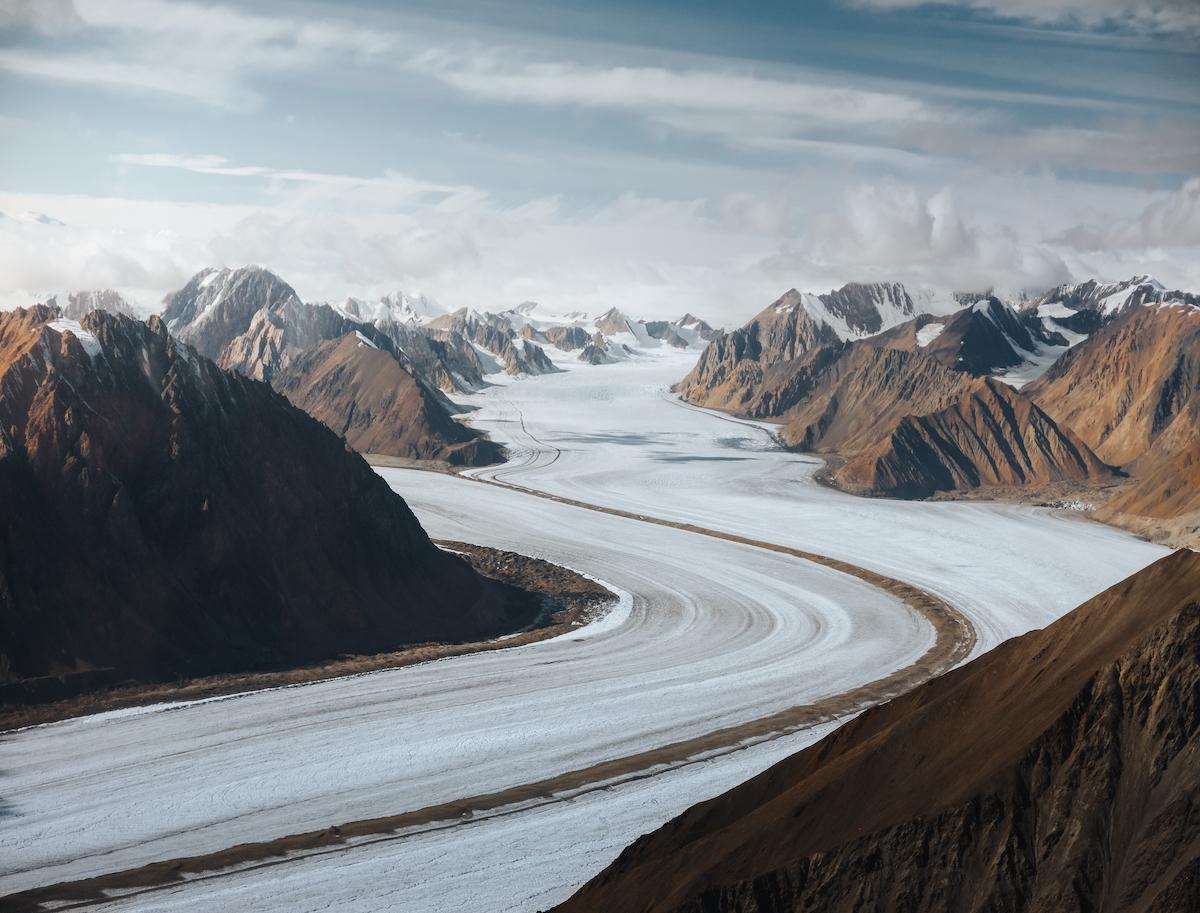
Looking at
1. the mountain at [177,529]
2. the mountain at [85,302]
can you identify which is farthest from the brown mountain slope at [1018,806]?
the mountain at [85,302]

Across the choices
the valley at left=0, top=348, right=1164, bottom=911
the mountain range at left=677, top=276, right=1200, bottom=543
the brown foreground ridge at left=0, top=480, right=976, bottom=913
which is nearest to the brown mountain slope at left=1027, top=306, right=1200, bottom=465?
the mountain range at left=677, top=276, right=1200, bottom=543

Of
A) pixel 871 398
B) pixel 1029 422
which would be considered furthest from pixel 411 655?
pixel 871 398

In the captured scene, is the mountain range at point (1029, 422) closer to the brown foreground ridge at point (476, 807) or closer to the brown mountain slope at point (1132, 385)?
the brown mountain slope at point (1132, 385)

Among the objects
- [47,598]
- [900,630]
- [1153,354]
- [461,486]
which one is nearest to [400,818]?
[47,598]

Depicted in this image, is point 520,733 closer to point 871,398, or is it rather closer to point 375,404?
point 375,404

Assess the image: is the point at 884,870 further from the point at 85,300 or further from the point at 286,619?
the point at 85,300
